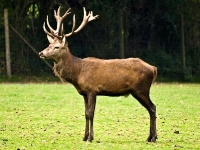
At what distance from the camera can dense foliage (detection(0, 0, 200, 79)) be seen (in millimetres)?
23703

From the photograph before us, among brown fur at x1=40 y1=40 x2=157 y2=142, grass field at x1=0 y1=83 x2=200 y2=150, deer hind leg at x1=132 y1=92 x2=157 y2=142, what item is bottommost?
grass field at x1=0 y1=83 x2=200 y2=150

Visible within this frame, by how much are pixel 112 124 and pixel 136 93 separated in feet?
6.53

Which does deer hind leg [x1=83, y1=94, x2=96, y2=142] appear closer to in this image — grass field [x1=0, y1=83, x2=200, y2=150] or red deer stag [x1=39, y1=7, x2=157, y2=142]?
red deer stag [x1=39, y1=7, x2=157, y2=142]

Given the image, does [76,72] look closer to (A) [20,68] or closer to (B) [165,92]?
(B) [165,92]

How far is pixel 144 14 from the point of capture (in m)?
25.7

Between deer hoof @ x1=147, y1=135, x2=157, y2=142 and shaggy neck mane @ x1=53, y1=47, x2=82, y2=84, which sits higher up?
shaggy neck mane @ x1=53, y1=47, x2=82, y2=84

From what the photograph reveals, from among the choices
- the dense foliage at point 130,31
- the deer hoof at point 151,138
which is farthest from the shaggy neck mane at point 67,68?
the dense foliage at point 130,31

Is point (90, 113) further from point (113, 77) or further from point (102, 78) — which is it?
point (113, 77)

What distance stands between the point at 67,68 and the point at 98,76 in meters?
0.59

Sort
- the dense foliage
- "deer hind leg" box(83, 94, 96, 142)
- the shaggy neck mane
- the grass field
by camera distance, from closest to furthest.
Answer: the grass field < "deer hind leg" box(83, 94, 96, 142) < the shaggy neck mane < the dense foliage

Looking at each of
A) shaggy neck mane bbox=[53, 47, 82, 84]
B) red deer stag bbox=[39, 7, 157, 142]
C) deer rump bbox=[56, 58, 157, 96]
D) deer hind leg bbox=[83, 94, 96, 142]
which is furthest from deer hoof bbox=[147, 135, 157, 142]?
shaggy neck mane bbox=[53, 47, 82, 84]

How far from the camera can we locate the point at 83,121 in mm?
13570

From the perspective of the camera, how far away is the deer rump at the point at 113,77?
36.9ft

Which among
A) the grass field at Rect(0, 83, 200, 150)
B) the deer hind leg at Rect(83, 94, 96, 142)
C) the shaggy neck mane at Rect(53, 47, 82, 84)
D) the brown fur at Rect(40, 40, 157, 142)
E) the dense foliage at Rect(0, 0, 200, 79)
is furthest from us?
the dense foliage at Rect(0, 0, 200, 79)
